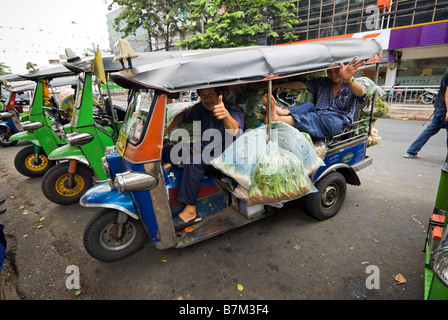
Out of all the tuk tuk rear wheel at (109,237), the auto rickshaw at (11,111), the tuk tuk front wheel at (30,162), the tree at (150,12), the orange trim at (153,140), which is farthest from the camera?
the tree at (150,12)

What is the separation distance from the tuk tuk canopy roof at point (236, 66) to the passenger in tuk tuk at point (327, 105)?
282 millimetres

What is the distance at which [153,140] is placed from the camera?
7.34ft

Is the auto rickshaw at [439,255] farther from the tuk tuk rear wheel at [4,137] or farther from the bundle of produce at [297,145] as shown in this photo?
the tuk tuk rear wheel at [4,137]

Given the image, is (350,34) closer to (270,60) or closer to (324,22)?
(324,22)

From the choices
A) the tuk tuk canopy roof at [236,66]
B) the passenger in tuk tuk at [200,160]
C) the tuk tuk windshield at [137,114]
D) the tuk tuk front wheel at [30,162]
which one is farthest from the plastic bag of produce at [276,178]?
the tuk tuk front wheel at [30,162]

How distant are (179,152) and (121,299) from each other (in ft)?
5.20

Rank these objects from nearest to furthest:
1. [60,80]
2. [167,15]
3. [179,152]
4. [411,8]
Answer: [179,152], [60,80], [411,8], [167,15]

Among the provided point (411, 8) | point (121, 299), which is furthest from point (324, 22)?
point (121, 299)

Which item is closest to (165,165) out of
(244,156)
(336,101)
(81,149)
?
(244,156)

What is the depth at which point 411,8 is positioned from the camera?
14.9m

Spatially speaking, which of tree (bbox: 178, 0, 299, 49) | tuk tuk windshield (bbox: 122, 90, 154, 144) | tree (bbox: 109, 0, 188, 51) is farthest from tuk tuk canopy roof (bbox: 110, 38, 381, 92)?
tree (bbox: 109, 0, 188, 51)

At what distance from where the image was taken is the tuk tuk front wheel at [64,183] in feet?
12.9

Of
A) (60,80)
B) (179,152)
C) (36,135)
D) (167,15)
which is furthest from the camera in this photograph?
(167,15)
